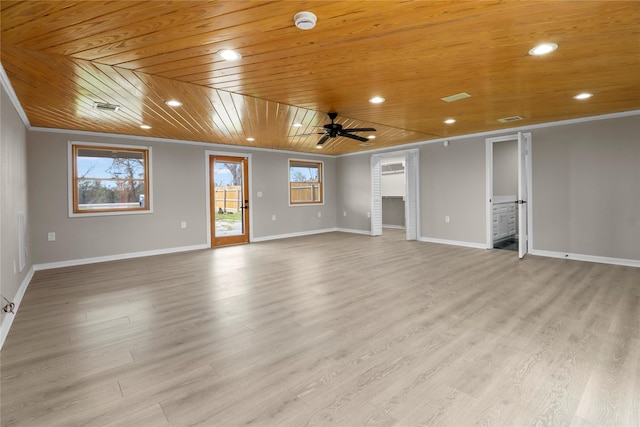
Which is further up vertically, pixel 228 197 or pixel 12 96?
pixel 12 96

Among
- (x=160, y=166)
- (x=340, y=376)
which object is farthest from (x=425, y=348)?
(x=160, y=166)

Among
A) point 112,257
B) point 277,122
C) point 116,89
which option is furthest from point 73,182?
point 277,122

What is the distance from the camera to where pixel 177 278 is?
4320mm

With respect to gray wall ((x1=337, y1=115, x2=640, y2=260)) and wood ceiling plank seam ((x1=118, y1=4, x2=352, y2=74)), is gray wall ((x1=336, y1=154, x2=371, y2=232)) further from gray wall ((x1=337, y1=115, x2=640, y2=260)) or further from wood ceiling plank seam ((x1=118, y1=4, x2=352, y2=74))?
wood ceiling plank seam ((x1=118, y1=4, x2=352, y2=74))

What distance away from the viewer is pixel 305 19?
1.96 metres

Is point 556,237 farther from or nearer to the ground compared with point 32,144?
nearer to the ground

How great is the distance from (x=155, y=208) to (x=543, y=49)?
628 centimetres

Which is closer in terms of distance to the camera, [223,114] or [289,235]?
[223,114]

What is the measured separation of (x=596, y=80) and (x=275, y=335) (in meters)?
4.10

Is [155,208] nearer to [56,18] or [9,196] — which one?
[9,196]

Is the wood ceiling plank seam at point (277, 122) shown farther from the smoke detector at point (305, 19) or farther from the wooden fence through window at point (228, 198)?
the smoke detector at point (305, 19)

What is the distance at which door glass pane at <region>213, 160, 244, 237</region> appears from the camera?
7.01 meters

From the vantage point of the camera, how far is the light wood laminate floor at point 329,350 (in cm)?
164

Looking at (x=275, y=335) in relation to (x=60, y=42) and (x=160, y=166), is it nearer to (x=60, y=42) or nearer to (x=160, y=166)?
(x=60, y=42)
